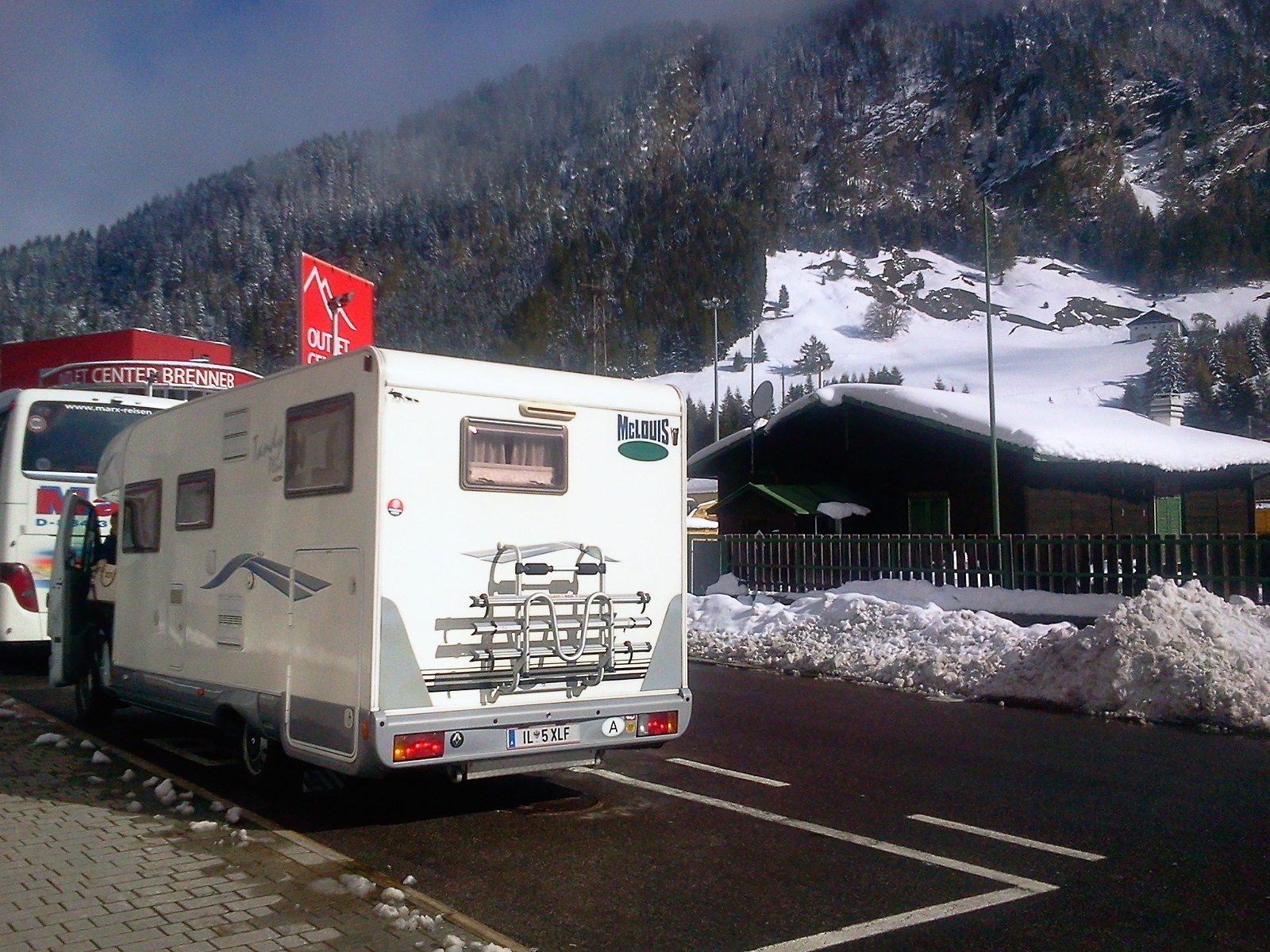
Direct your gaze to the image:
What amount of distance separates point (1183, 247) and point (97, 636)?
581 ft

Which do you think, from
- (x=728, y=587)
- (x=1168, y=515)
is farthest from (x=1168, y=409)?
(x=728, y=587)

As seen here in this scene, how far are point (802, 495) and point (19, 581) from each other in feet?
60.9

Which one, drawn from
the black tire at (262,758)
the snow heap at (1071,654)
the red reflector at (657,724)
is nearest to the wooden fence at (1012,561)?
the snow heap at (1071,654)

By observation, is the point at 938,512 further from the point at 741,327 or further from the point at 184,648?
the point at 741,327

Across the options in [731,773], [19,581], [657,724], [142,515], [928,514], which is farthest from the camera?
[928,514]

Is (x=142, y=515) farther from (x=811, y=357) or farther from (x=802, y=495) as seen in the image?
(x=811, y=357)

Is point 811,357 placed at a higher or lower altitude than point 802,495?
higher

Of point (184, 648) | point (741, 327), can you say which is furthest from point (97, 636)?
point (741, 327)

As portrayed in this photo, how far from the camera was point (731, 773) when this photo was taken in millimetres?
8359

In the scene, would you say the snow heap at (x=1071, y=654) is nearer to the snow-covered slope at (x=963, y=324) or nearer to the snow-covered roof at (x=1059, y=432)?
the snow-covered roof at (x=1059, y=432)

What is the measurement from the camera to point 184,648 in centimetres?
828

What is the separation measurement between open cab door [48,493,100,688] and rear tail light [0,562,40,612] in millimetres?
2728

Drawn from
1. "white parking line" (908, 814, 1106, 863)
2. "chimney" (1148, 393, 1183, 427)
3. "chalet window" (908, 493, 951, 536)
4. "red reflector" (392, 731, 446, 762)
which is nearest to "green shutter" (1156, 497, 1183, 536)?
"chalet window" (908, 493, 951, 536)

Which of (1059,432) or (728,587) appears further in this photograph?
(1059,432)
